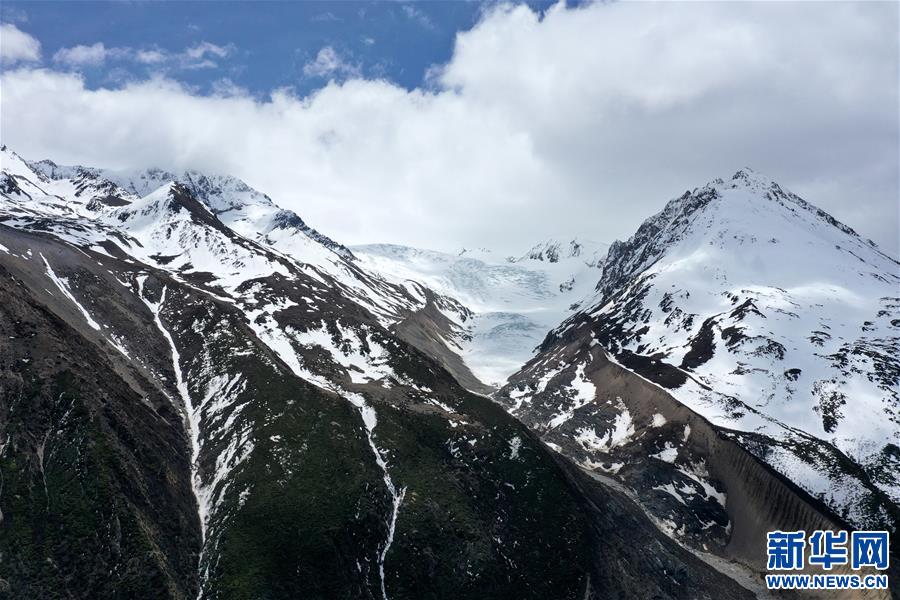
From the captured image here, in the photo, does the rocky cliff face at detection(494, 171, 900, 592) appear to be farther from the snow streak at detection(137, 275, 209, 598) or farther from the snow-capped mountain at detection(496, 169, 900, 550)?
the snow streak at detection(137, 275, 209, 598)

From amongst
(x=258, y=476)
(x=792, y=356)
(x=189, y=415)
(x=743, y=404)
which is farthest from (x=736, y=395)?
(x=189, y=415)

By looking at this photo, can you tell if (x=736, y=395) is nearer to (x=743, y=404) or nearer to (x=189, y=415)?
(x=743, y=404)

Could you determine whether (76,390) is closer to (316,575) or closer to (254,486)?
(254,486)

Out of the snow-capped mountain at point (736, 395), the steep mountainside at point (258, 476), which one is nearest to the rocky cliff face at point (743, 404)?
the snow-capped mountain at point (736, 395)

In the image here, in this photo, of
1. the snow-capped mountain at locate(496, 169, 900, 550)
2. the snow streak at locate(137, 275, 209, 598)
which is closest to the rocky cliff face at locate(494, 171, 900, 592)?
the snow-capped mountain at locate(496, 169, 900, 550)

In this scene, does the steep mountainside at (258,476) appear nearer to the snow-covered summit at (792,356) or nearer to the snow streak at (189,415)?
the snow streak at (189,415)

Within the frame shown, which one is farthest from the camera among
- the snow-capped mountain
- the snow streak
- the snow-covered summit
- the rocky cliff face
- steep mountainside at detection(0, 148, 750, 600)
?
the snow-covered summit
